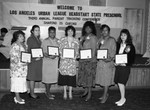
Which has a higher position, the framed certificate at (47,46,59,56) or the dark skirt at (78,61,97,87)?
the framed certificate at (47,46,59,56)

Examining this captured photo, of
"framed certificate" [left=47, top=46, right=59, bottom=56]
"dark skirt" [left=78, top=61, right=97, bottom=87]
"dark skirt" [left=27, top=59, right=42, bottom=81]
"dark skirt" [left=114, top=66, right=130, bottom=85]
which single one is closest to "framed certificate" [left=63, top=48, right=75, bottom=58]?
"framed certificate" [left=47, top=46, right=59, bottom=56]

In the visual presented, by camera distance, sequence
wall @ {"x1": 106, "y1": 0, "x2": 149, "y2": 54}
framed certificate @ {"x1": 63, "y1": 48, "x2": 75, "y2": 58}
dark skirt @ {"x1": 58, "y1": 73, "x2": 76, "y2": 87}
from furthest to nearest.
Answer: wall @ {"x1": 106, "y1": 0, "x2": 149, "y2": 54}, dark skirt @ {"x1": 58, "y1": 73, "x2": 76, "y2": 87}, framed certificate @ {"x1": 63, "y1": 48, "x2": 75, "y2": 58}

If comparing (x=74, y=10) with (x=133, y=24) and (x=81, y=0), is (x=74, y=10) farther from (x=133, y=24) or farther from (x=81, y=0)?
(x=133, y=24)

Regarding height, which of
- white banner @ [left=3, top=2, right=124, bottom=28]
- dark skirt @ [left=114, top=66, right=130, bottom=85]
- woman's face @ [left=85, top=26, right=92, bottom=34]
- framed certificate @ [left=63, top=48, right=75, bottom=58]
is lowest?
dark skirt @ [left=114, top=66, right=130, bottom=85]

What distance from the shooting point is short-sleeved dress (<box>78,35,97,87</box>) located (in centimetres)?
390

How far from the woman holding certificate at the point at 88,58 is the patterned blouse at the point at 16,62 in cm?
111

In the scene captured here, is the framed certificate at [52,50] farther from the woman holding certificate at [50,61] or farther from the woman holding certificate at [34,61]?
the woman holding certificate at [34,61]

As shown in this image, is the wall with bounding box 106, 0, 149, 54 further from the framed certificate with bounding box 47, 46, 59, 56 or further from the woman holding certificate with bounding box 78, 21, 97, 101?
the framed certificate with bounding box 47, 46, 59, 56

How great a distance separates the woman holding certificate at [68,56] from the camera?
3889 millimetres

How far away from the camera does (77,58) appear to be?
13.4 feet

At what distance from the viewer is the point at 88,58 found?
3.89 meters

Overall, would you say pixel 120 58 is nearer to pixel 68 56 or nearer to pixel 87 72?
pixel 87 72

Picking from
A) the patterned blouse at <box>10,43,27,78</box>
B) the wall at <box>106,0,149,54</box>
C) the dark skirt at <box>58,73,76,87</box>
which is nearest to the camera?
the patterned blouse at <box>10,43,27,78</box>

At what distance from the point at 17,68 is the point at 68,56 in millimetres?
949
